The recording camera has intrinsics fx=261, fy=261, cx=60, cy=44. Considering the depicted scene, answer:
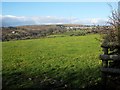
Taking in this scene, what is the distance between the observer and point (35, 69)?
14133mm

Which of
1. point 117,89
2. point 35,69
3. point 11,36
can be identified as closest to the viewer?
point 117,89

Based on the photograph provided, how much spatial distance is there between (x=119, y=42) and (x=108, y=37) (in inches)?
27.8

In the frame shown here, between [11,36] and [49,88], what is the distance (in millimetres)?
51535

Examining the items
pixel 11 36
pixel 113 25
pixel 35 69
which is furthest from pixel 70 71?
pixel 11 36

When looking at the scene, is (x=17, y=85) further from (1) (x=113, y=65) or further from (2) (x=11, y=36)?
(2) (x=11, y=36)

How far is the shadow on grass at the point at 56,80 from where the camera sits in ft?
32.9

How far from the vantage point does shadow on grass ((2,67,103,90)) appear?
10.0 m

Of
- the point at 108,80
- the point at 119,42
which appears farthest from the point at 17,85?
the point at 119,42

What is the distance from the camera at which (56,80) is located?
11070mm

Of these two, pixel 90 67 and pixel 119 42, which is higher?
pixel 119 42

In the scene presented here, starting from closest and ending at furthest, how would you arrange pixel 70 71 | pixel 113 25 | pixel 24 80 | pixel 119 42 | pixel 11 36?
pixel 119 42
pixel 113 25
pixel 24 80
pixel 70 71
pixel 11 36

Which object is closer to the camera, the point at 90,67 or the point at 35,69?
the point at 90,67

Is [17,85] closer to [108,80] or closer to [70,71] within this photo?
[70,71]

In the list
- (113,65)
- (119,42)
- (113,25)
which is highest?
(113,25)
